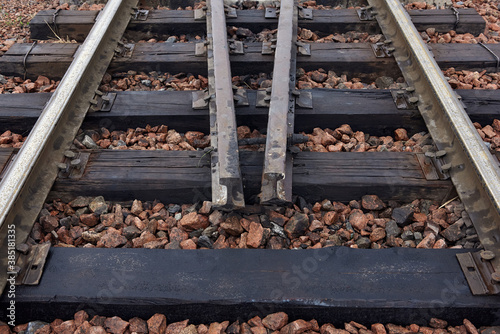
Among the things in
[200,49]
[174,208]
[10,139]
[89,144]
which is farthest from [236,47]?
[10,139]

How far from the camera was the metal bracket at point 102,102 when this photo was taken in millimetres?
3148

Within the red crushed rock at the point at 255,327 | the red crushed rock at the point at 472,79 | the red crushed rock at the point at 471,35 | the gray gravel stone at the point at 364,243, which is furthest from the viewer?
the red crushed rock at the point at 471,35

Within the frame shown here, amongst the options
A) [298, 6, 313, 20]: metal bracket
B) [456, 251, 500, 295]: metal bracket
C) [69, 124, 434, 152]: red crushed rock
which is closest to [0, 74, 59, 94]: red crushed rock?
[69, 124, 434, 152]: red crushed rock

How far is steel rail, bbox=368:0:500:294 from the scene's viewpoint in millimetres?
2287

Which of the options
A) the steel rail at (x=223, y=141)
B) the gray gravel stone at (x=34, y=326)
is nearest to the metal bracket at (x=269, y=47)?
the steel rail at (x=223, y=141)

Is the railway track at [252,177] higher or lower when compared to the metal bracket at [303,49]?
lower

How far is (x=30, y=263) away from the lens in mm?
2100

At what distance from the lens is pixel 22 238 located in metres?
2.22

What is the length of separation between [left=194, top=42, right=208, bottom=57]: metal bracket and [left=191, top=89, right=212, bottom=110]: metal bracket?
26.0 inches

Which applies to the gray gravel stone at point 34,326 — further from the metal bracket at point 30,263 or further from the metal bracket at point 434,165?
the metal bracket at point 434,165

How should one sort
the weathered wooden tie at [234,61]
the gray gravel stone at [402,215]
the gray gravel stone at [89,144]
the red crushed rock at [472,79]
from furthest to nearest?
the weathered wooden tie at [234,61] → the red crushed rock at [472,79] → the gray gravel stone at [89,144] → the gray gravel stone at [402,215]

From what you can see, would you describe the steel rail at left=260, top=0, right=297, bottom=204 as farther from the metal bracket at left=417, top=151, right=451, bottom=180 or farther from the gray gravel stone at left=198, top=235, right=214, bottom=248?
the metal bracket at left=417, top=151, right=451, bottom=180

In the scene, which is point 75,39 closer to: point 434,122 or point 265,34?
point 265,34

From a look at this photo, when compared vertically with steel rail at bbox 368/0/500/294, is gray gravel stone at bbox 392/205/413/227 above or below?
below
